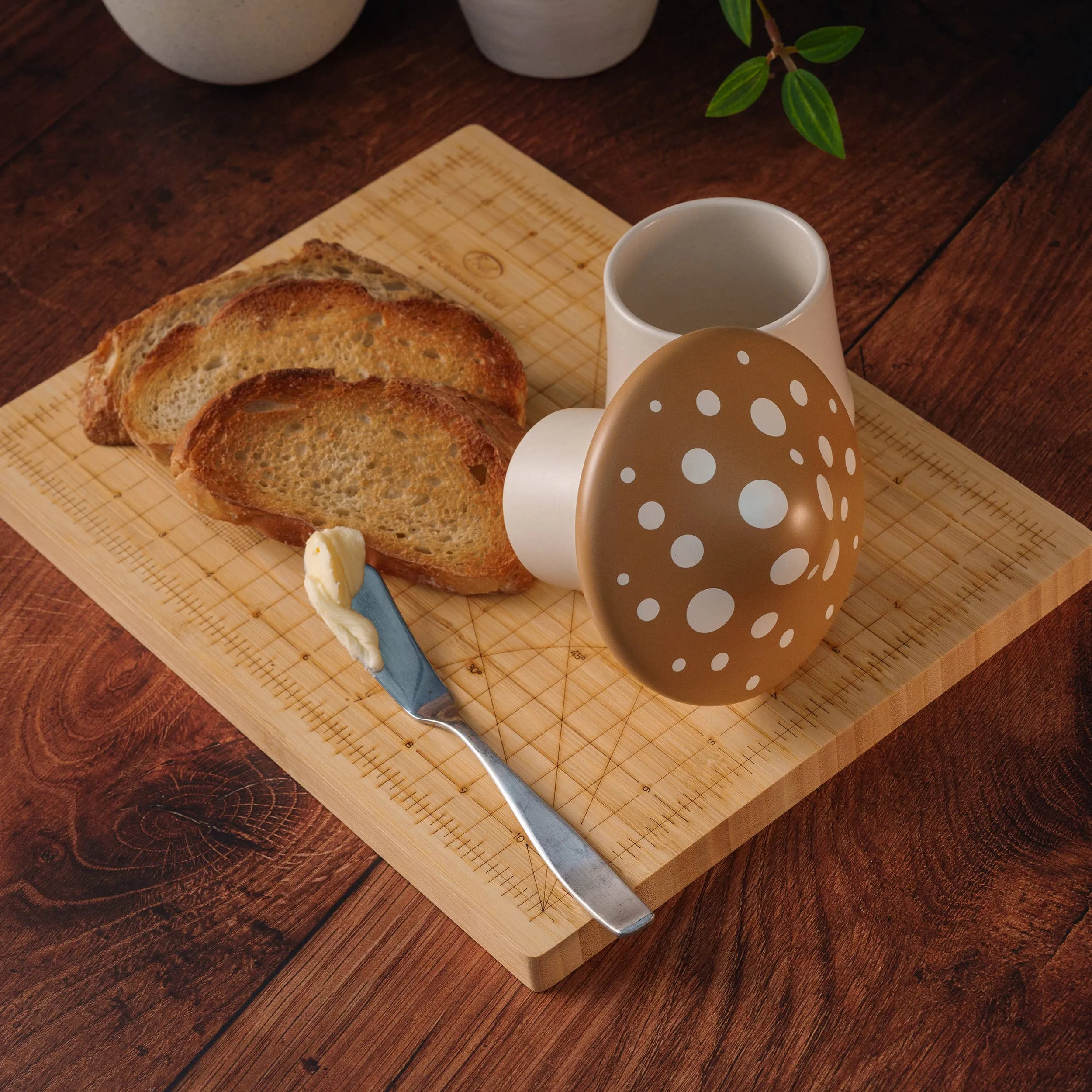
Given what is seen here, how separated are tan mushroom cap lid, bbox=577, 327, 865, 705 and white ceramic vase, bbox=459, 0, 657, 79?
2.49 ft

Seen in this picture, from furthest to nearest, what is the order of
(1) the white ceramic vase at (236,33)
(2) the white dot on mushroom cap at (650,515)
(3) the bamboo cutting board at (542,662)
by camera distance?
(1) the white ceramic vase at (236,33) → (3) the bamboo cutting board at (542,662) → (2) the white dot on mushroom cap at (650,515)

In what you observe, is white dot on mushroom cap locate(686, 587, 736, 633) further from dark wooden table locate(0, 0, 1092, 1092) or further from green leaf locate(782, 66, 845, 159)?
green leaf locate(782, 66, 845, 159)

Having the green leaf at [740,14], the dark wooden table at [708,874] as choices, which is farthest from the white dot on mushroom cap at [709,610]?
the green leaf at [740,14]

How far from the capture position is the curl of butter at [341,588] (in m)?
1.08

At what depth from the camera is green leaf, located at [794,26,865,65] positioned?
114 cm

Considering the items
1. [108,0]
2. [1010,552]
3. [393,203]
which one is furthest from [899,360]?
[108,0]

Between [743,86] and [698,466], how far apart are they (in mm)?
452

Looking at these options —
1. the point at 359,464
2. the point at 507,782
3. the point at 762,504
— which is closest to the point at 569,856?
the point at 507,782

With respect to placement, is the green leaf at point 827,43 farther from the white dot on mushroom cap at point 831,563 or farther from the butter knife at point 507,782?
the butter knife at point 507,782

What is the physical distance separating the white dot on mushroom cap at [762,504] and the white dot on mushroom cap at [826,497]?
4cm

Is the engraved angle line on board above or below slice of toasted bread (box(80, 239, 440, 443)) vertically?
below

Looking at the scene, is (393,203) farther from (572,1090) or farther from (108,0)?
(572,1090)

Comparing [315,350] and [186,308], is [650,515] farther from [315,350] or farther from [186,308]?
[186,308]

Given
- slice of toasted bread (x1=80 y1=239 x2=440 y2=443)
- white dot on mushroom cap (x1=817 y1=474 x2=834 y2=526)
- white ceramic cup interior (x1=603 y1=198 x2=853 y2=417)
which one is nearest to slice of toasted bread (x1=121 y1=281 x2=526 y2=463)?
slice of toasted bread (x1=80 y1=239 x2=440 y2=443)
